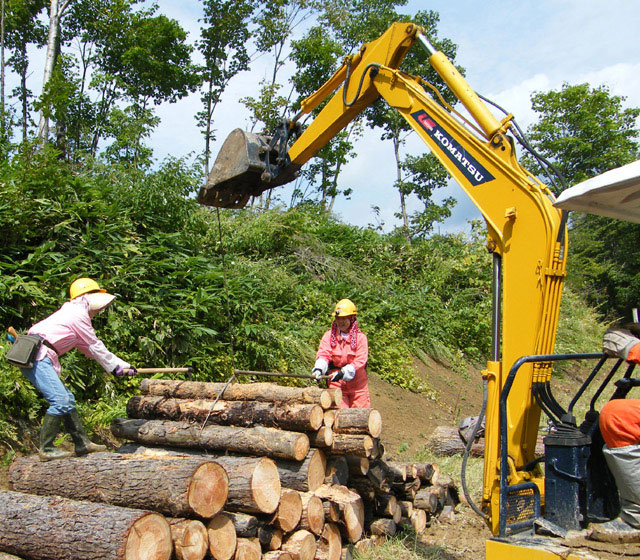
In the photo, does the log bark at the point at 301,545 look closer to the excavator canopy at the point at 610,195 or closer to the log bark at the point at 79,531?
the log bark at the point at 79,531

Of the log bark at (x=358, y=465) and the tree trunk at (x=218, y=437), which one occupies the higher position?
the tree trunk at (x=218, y=437)

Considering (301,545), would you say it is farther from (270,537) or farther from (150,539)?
(150,539)

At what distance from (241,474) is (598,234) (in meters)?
34.9

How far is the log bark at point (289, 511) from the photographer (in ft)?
14.8

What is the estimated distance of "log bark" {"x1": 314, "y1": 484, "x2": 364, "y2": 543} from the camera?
197 inches

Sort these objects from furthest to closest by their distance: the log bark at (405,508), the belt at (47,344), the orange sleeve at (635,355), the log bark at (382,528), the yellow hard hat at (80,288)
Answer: the log bark at (405,508)
the yellow hard hat at (80,288)
the log bark at (382,528)
the belt at (47,344)
the orange sleeve at (635,355)

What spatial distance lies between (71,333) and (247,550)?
2579mm

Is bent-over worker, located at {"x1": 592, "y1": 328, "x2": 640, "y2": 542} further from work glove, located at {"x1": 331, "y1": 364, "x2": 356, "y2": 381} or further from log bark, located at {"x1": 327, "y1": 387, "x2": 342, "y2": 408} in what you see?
work glove, located at {"x1": 331, "y1": 364, "x2": 356, "y2": 381}

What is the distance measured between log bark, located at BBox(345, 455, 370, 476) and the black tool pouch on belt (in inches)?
116

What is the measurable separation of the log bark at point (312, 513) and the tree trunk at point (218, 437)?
0.33 metres

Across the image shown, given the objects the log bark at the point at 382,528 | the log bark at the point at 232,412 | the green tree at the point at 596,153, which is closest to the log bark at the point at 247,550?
the log bark at the point at 232,412

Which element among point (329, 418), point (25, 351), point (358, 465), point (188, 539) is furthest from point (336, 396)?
point (25, 351)

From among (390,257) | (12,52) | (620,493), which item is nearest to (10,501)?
(620,493)

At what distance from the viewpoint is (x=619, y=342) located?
139 inches
